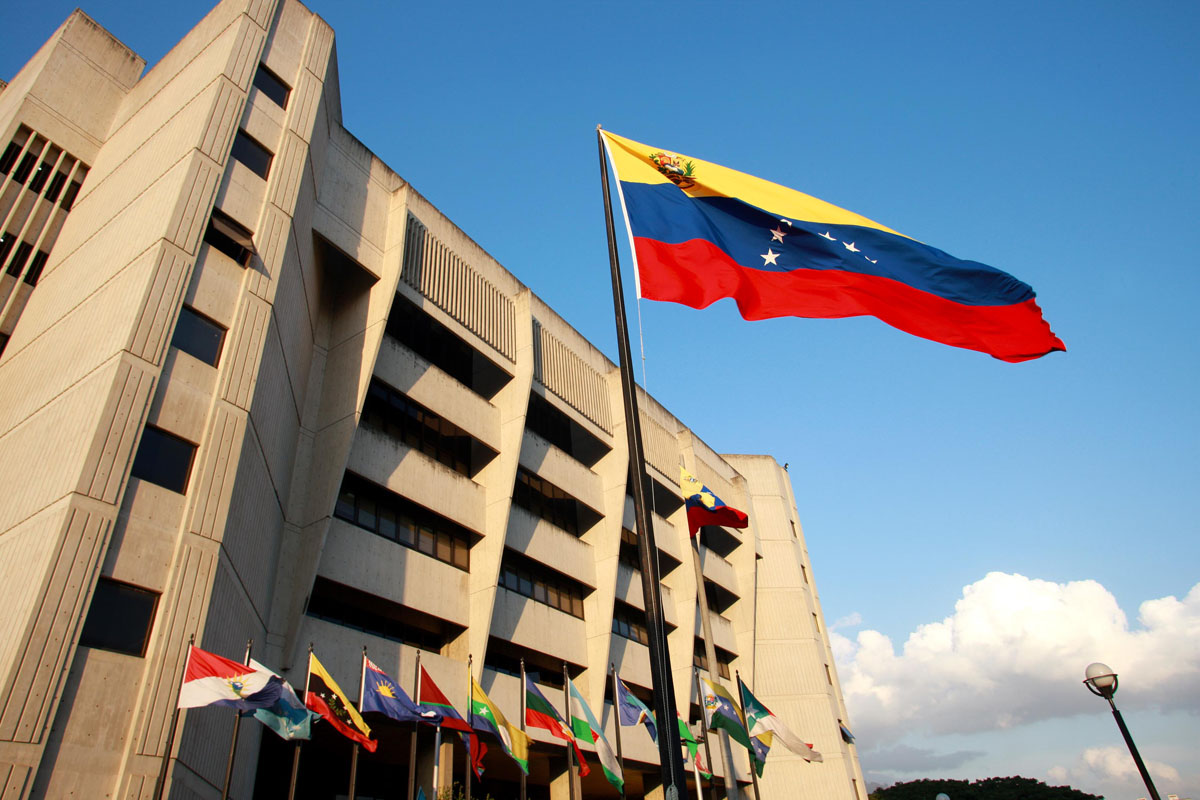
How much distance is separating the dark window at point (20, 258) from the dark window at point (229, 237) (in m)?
7.77

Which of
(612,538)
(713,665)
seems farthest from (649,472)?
(713,665)

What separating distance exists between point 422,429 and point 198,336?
1026 cm

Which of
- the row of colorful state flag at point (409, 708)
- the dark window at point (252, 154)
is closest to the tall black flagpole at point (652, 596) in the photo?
the row of colorful state flag at point (409, 708)

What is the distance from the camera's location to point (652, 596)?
342 inches

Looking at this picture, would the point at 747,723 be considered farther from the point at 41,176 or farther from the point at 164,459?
the point at 41,176

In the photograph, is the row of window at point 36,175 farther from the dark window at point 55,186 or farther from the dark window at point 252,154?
the dark window at point 252,154

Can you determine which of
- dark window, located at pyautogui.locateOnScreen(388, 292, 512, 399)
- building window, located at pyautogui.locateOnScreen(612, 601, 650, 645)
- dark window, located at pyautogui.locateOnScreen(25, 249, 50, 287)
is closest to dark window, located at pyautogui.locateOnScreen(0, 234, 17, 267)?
dark window, located at pyautogui.locateOnScreen(25, 249, 50, 287)

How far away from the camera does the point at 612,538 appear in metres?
32.2

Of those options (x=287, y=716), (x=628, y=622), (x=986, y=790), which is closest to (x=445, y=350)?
(x=628, y=622)

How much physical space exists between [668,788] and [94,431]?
12380mm

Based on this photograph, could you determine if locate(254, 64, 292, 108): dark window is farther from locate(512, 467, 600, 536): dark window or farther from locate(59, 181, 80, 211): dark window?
locate(512, 467, 600, 536): dark window

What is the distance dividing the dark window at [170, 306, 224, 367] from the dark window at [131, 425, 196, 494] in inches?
82.7

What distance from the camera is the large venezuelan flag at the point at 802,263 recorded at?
43.3 feet

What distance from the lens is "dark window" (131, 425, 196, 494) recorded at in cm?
1529
